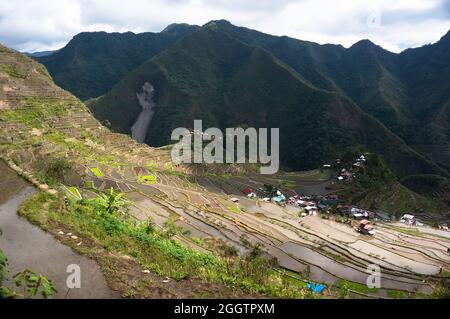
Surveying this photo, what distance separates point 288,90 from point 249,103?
1313 cm

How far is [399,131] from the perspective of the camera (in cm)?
12200

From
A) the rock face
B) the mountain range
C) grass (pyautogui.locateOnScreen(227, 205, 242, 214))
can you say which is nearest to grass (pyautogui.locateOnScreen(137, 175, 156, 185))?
grass (pyautogui.locateOnScreen(227, 205, 242, 214))

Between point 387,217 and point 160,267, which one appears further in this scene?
point 387,217

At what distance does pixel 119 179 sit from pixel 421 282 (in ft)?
91.8

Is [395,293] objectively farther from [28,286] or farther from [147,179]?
[147,179]

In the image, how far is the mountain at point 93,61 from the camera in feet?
509

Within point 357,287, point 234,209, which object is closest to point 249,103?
point 234,209

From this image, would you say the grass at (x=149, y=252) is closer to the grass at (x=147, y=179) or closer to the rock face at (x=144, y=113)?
the grass at (x=147, y=179)

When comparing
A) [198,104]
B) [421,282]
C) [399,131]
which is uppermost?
[198,104]

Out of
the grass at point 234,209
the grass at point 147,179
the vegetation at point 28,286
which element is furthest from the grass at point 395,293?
the grass at point 147,179

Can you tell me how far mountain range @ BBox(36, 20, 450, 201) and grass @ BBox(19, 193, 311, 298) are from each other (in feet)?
255
